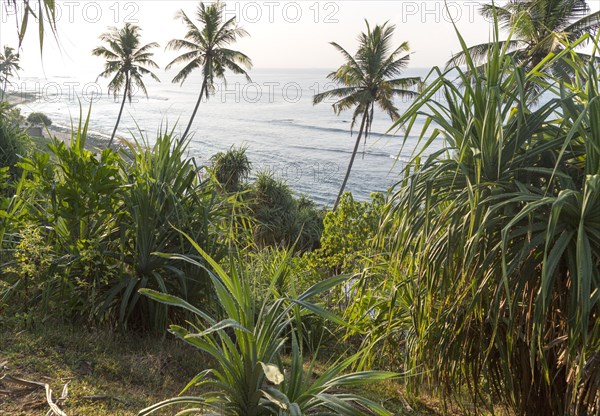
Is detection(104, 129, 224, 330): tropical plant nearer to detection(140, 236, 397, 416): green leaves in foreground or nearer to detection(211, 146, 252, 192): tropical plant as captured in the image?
detection(140, 236, 397, 416): green leaves in foreground

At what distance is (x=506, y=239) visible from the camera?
3.14 meters

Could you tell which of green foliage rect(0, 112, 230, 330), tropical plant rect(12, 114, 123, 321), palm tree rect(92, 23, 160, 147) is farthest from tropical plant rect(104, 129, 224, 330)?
palm tree rect(92, 23, 160, 147)

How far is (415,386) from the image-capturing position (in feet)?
13.8

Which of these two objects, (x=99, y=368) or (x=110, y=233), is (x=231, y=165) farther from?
(x=99, y=368)

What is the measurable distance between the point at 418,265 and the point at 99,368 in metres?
2.06

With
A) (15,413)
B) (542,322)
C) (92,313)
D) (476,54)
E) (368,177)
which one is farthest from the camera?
(368,177)

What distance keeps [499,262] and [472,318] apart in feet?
1.41

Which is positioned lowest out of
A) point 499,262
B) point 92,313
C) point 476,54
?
point 92,313

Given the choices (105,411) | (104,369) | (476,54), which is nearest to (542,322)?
(105,411)

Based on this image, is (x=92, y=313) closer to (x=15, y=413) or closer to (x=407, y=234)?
(x=15, y=413)

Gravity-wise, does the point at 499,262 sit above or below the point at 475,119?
below

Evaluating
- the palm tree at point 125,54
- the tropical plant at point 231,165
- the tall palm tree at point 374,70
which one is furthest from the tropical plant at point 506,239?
the palm tree at point 125,54

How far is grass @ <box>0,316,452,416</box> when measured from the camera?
3271 millimetres

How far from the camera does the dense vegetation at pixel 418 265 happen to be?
9.22 ft
